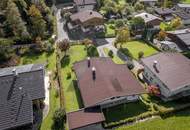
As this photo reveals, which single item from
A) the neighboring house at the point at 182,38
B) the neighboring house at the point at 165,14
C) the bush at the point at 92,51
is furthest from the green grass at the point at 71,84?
the neighboring house at the point at 165,14

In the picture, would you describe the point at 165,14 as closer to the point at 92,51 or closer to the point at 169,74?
the point at 92,51

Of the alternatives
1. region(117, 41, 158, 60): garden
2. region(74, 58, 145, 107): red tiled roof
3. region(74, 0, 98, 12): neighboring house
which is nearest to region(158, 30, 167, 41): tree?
region(117, 41, 158, 60): garden

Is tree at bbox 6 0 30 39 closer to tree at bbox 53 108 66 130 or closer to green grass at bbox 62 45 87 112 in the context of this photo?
green grass at bbox 62 45 87 112

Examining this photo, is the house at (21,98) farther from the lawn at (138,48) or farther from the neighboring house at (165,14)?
the neighboring house at (165,14)

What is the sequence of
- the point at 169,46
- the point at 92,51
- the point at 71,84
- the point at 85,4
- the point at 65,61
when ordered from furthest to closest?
the point at 85,4 < the point at 169,46 < the point at 92,51 < the point at 65,61 < the point at 71,84

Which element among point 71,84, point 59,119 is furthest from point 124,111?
point 71,84
